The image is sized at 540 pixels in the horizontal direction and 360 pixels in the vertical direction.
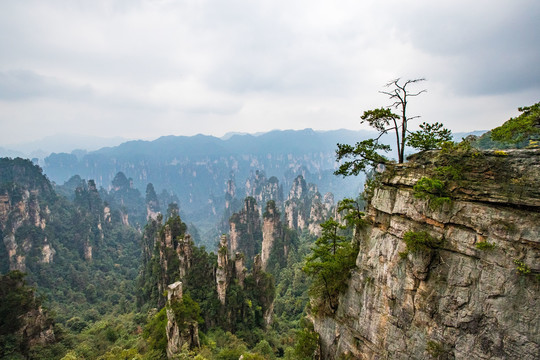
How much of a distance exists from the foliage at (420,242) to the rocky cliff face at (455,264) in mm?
73

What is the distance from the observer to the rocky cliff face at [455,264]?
862 cm

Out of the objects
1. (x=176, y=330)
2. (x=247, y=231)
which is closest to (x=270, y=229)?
(x=247, y=231)

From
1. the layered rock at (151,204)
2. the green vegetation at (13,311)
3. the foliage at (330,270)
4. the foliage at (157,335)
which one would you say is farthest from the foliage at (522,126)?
the layered rock at (151,204)

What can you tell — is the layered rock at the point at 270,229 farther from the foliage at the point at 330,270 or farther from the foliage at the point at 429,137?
the foliage at the point at 429,137

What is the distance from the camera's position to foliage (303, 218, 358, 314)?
14523mm

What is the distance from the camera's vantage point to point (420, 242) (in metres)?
10.6

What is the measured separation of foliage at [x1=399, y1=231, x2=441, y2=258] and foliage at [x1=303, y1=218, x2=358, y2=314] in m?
3.62

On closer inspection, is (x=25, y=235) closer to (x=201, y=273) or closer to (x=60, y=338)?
(x=60, y=338)

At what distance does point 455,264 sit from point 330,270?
245 inches

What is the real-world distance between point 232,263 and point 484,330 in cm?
2796

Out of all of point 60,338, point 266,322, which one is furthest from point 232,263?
point 60,338

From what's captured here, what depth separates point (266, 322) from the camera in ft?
110

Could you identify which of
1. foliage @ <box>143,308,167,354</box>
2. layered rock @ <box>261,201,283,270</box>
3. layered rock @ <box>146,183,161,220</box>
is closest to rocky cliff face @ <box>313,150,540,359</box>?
foliage @ <box>143,308,167,354</box>

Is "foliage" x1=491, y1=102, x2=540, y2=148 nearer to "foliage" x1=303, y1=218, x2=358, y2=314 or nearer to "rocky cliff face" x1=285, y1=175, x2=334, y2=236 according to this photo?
"foliage" x1=303, y1=218, x2=358, y2=314
